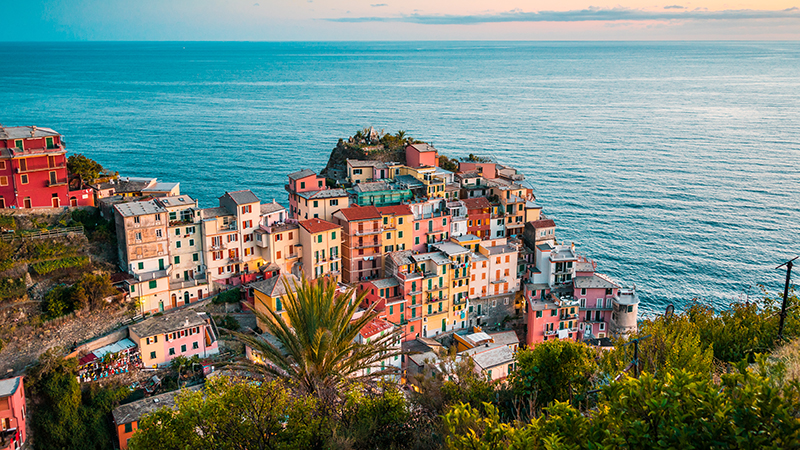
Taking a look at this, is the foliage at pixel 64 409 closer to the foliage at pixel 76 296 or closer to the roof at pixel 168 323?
the foliage at pixel 76 296

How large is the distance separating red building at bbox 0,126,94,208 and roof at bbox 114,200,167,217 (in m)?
6.43

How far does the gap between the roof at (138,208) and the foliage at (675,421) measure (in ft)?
124

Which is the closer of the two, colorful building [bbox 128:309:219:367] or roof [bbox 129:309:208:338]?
colorful building [bbox 128:309:219:367]

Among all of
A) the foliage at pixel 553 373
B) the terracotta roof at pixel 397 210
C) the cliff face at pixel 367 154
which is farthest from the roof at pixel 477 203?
the foliage at pixel 553 373

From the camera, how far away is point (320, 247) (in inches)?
2000

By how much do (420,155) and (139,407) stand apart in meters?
37.2

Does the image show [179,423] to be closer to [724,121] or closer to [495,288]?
[495,288]

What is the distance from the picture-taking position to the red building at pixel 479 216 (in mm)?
58406

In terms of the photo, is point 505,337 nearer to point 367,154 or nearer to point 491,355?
point 491,355

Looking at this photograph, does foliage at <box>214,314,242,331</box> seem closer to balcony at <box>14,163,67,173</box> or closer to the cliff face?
balcony at <box>14,163,67,173</box>

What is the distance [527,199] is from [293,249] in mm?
26117

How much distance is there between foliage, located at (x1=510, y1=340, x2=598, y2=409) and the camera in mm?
22828

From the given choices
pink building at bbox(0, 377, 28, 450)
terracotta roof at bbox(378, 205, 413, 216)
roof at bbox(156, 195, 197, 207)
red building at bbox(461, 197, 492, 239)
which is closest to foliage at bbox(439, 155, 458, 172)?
red building at bbox(461, 197, 492, 239)

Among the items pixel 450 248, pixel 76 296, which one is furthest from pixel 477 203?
pixel 76 296
